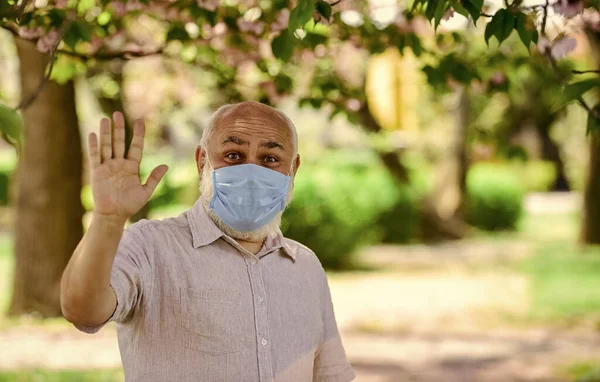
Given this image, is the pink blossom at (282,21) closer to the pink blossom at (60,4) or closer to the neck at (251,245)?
the pink blossom at (60,4)

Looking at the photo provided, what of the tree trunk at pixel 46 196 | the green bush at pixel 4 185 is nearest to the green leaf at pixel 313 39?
the tree trunk at pixel 46 196

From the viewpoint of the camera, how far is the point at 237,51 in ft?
21.6

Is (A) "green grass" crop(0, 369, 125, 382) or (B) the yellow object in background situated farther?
(B) the yellow object in background

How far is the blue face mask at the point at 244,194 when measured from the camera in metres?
2.82

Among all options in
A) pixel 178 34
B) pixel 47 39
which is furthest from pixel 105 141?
pixel 178 34

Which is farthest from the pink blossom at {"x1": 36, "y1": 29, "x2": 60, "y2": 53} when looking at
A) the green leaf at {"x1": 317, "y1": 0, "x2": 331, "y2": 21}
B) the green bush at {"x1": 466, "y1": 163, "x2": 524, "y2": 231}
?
the green bush at {"x1": 466, "y1": 163, "x2": 524, "y2": 231}

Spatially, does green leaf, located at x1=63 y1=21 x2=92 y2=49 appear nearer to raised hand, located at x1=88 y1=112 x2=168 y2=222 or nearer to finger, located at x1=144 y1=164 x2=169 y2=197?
finger, located at x1=144 y1=164 x2=169 y2=197

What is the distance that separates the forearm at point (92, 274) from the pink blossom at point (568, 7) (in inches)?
77.9

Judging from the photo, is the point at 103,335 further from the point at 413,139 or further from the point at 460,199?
the point at 413,139

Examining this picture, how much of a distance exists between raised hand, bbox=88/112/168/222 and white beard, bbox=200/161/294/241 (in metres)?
0.58

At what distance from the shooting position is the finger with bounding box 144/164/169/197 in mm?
2318

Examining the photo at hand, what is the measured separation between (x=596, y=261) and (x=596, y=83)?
14.0 metres

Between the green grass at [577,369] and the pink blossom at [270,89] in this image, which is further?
the green grass at [577,369]

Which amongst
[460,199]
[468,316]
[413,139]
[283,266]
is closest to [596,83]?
[283,266]
